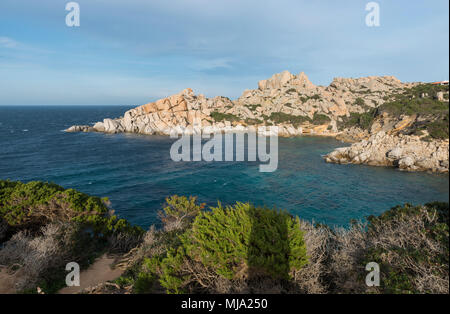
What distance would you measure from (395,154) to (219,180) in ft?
104

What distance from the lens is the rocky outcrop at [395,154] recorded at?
1426 inches

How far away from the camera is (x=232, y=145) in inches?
2682

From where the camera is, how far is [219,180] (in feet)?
126

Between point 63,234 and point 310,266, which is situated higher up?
point 310,266

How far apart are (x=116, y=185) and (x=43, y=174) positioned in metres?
13.5

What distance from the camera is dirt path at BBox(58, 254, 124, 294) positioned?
10.3 meters

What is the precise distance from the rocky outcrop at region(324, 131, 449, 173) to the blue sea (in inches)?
90.8

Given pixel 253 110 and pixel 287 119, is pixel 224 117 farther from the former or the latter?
pixel 287 119

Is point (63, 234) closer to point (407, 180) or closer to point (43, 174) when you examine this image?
point (43, 174)

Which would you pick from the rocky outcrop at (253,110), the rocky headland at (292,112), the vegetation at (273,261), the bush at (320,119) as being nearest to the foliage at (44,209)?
the vegetation at (273,261)

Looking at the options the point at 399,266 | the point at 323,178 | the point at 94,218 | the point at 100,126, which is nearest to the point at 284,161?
the point at 323,178

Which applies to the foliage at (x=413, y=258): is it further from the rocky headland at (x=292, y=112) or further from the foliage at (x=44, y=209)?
the rocky headland at (x=292, y=112)

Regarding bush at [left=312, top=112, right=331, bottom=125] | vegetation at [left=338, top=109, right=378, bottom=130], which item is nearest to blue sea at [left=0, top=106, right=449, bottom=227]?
vegetation at [left=338, top=109, right=378, bottom=130]

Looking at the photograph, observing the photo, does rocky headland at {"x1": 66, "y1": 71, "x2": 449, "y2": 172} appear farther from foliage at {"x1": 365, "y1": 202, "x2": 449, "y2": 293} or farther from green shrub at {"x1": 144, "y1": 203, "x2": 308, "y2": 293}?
green shrub at {"x1": 144, "y1": 203, "x2": 308, "y2": 293}
